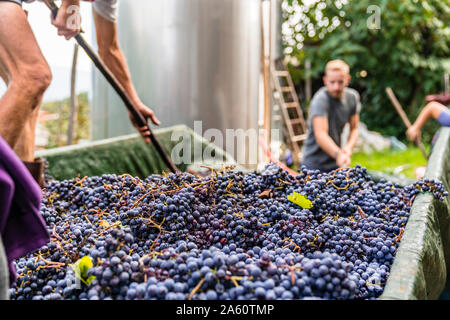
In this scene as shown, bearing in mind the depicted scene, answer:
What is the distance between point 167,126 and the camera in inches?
101

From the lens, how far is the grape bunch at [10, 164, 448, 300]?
0.61m

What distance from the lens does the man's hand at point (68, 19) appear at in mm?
1174

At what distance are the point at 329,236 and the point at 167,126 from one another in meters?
1.85

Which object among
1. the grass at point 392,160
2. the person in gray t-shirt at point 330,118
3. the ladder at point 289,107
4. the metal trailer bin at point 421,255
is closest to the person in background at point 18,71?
the metal trailer bin at point 421,255

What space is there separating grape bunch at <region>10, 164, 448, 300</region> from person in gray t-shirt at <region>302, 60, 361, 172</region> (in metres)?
1.79

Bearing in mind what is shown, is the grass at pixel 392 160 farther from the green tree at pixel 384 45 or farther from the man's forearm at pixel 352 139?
the man's forearm at pixel 352 139

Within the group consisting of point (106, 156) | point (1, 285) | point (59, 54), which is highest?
point (59, 54)

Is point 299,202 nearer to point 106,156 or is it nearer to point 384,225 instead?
point 384,225

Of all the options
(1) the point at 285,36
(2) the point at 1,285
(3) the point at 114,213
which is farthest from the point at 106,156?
(1) the point at 285,36

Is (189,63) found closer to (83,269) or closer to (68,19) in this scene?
(68,19)

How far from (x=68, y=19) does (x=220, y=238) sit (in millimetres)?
818

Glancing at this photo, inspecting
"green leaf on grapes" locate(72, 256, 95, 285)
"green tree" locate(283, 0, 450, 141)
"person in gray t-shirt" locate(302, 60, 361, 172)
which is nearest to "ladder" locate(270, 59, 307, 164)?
"green tree" locate(283, 0, 450, 141)

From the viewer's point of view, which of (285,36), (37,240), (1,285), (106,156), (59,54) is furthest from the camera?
(285,36)
